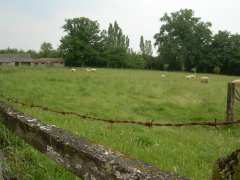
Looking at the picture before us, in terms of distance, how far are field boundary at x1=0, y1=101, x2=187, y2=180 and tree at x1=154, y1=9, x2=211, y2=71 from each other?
191ft

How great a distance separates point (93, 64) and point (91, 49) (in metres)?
3.22

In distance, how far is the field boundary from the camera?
5.03 ft

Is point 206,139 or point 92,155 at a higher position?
point 92,155

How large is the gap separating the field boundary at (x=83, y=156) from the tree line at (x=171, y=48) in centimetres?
5590

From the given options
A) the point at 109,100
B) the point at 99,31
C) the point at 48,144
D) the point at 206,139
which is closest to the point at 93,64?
the point at 99,31

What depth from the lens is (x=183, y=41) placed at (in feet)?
207

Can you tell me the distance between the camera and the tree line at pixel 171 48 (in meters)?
58.0

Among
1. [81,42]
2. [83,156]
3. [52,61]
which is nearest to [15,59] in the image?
[52,61]

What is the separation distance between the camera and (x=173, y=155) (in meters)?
5.50

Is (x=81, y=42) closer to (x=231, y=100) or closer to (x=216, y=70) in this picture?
(x=216, y=70)

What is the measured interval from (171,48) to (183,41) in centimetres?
379

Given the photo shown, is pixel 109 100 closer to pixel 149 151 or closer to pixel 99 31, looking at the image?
pixel 149 151

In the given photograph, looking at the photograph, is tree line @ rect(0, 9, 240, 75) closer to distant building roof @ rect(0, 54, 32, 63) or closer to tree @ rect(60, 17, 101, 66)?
tree @ rect(60, 17, 101, 66)

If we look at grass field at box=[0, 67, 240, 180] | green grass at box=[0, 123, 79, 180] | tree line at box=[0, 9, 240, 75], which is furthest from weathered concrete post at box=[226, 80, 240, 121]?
tree line at box=[0, 9, 240, 75]
